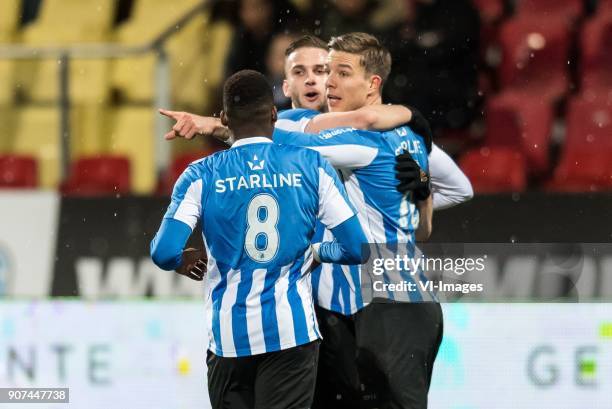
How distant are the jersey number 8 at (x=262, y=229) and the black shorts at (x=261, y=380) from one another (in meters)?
0.29

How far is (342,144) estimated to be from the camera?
13.0ft

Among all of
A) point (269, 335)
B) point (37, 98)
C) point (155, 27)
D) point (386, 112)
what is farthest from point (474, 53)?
point (269, 335)

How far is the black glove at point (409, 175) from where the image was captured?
4.00 meters

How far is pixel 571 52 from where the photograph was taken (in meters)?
7.33

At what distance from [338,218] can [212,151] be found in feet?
12.3

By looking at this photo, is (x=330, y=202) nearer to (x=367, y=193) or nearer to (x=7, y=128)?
(x=367, y=193)

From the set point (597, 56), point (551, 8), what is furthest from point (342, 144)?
point (551, 8)

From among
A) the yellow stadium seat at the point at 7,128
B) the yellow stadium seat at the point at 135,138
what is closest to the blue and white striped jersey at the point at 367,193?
the yellow stadium seat at the point at 135,138

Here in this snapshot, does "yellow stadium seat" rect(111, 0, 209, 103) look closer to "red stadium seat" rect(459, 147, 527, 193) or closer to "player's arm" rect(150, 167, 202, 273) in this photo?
"red stadium seat" rect(459, 147, 527, 193)

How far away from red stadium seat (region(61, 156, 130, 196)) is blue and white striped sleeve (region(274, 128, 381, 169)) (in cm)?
310

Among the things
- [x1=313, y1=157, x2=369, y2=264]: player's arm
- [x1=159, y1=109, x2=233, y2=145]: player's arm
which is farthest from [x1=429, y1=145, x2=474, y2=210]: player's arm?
[x1=313, y1=157, x2=369, y2=264]: player's arm

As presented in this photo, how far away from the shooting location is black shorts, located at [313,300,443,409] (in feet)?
13.0

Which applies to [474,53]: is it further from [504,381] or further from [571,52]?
[504,381]

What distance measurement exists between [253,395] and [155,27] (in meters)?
4.88
